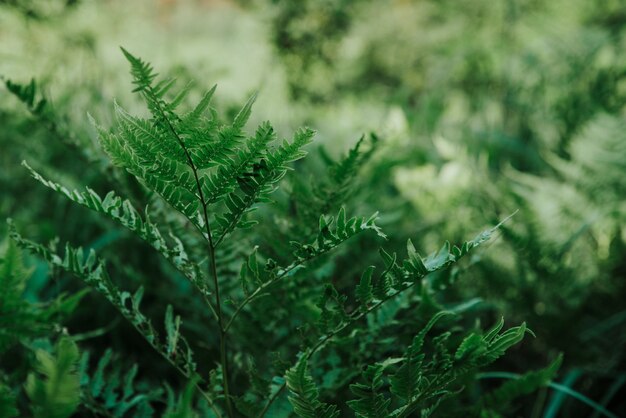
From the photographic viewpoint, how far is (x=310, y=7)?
224 cm

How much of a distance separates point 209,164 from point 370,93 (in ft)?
13.8

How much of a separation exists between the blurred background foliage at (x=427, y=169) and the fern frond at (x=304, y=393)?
26 cm

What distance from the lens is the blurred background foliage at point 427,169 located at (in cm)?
106

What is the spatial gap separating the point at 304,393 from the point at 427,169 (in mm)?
1430

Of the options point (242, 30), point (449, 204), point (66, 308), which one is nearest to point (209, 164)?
point (66, 308)

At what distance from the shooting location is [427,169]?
1.76 meters

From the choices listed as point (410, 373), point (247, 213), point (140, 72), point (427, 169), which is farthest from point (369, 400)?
point (427, 169)

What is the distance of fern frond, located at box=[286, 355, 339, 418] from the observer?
40cm

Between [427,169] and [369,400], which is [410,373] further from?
[427,169]

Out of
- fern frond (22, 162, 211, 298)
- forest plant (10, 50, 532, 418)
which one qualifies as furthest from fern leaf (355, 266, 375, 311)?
fern frond (22, 162, 211, 298)

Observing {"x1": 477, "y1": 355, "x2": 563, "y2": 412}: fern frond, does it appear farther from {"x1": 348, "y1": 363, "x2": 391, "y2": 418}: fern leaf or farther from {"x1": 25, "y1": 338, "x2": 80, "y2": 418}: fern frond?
{"x1": 25, "y1": 338, "x2": 80, "y2": 418}: fern frond

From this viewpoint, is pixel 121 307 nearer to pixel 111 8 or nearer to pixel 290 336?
pixel 290 336

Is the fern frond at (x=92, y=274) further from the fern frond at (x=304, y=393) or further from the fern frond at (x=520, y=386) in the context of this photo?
the fern frond at (x=520, y=386)

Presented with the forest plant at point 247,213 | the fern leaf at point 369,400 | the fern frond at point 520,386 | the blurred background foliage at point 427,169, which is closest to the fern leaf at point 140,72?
the forest plant at point 247,213
